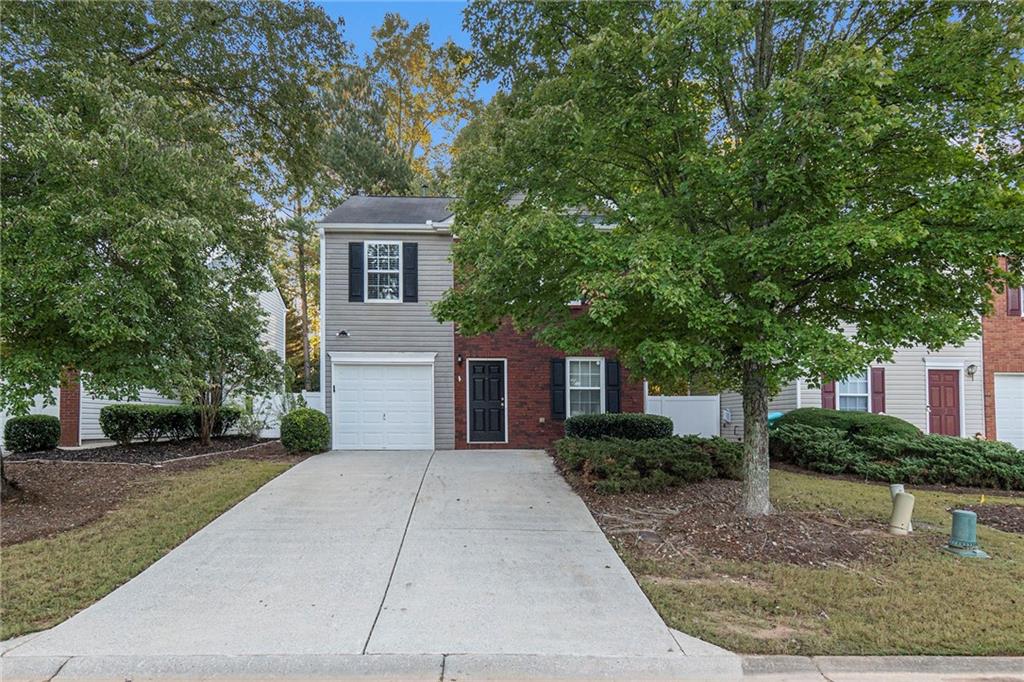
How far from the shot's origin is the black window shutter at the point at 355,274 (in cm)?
1248

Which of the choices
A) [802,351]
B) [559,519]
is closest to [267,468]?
[559,519]

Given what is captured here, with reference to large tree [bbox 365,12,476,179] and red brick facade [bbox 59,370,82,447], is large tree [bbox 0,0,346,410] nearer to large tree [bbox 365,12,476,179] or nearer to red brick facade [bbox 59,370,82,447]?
red brick facade [bbox 59,370,82,447]

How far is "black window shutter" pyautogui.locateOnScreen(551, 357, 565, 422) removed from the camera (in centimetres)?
1289

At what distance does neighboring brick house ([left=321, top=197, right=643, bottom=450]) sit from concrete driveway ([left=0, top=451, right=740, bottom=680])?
503 cm

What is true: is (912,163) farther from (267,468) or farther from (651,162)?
(267,468)

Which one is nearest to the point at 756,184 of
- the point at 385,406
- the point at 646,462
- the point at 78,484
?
the point at 646,462

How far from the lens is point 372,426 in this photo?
1245cm

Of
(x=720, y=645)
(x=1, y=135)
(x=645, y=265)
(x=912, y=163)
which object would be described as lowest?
(x=720, y=645)

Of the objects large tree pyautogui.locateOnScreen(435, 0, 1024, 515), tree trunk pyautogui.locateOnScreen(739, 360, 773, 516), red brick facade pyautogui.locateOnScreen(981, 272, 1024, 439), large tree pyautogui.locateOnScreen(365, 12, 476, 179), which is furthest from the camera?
large tree pyautogui.locateOnScreen(365, 12, 476, 179)

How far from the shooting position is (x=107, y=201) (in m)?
6.44

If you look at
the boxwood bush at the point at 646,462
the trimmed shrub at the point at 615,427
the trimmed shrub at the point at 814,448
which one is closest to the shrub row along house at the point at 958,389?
the trimmed shrub at the point at 814,448

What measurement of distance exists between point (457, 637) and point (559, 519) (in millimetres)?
3056

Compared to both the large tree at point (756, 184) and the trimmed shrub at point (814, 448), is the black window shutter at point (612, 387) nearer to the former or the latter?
the trimmed shrub at point (814, 448)

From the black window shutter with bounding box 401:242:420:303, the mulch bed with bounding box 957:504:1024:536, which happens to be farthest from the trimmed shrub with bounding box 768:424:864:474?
the black window shutter with bounding box 401:242:420:303
